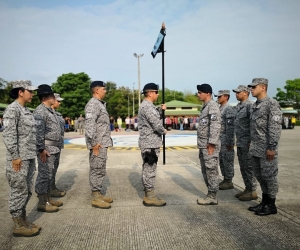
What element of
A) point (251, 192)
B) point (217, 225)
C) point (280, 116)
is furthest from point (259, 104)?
point (217, 225)

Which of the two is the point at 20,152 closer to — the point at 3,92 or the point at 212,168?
the point at 212,168

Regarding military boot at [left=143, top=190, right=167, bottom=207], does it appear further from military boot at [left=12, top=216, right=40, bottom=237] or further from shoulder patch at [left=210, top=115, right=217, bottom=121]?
military boot at [left=12, top=216, right=40, bottom=237]

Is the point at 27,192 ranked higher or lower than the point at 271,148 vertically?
lower

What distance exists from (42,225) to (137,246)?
4.89ft

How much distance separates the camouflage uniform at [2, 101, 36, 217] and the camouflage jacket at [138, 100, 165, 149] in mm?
1783

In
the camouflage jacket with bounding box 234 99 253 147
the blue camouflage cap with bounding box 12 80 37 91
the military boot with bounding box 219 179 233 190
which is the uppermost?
the blue camouflage cap with bounding box 12 80 37 91

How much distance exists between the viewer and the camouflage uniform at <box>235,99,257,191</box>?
498cm

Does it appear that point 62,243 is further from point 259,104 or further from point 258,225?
point 259,104

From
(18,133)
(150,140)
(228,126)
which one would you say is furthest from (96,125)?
(228,126)

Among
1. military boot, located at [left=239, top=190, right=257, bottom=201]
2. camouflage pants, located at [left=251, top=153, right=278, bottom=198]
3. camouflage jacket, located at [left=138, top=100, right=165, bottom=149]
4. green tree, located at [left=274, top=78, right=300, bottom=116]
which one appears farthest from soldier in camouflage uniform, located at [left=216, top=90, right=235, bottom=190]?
green tree, located at [left=274, top=78, right=300, bottom=116]

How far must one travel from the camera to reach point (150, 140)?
15.1 ft

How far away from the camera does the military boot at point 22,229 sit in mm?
3365

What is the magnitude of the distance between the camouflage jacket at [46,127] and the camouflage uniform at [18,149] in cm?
83

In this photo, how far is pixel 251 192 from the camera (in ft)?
16.1
